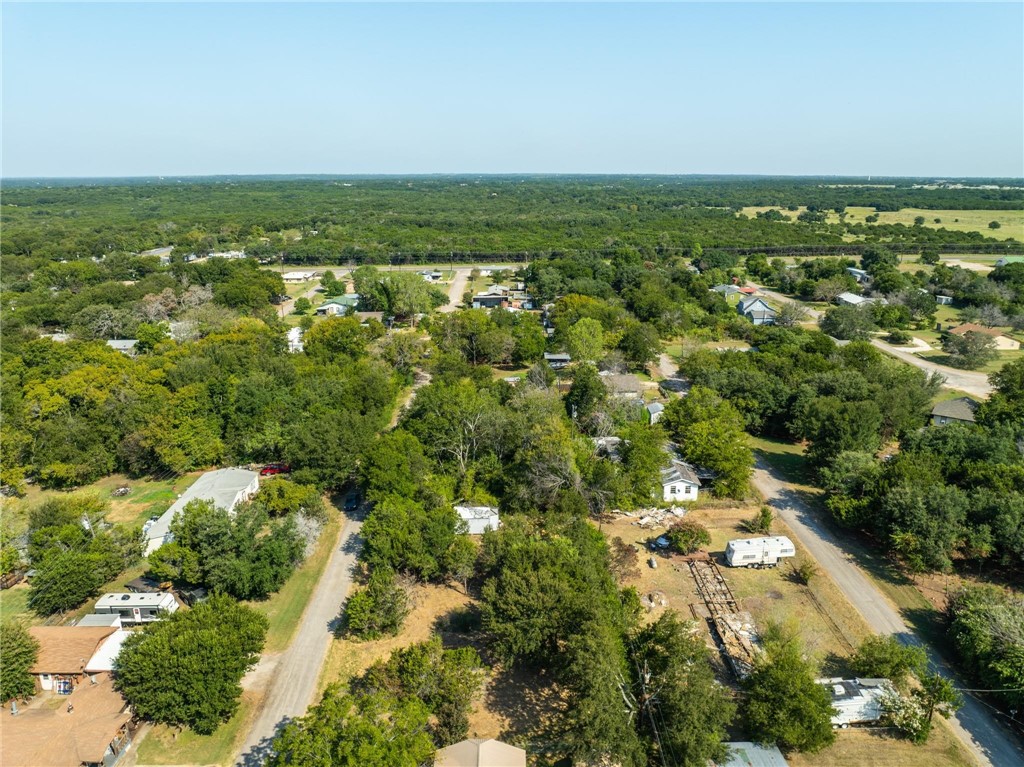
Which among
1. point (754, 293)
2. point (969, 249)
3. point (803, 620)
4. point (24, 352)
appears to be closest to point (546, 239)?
point (754, 293)

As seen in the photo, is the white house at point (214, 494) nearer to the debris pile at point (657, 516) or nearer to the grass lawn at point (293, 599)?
the grass lawn at point (293, 599)

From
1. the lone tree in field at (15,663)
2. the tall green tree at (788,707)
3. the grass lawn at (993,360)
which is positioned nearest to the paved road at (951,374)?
the grass lawn at (993,360)

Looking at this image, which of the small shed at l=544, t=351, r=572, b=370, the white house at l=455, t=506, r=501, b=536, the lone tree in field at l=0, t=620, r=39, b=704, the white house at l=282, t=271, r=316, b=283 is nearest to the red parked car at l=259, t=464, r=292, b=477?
the white house at l=455, t=506, r=501, b=536

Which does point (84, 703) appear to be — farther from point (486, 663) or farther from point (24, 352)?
point (24, 352)

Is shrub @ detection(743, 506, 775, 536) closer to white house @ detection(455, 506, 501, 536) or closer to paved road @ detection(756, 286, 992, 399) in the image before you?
white house @ detection(455, 506, 501, 536)

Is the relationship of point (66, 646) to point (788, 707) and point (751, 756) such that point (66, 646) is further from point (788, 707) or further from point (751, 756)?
point (788, 707)

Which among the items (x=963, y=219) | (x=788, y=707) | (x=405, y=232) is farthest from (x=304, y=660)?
(x=963, y=219)
